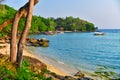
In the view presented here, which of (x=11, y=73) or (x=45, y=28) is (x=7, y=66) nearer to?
(x=11, y=73)

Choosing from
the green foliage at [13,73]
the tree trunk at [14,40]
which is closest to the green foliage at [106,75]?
the tree trunk at [14,40]

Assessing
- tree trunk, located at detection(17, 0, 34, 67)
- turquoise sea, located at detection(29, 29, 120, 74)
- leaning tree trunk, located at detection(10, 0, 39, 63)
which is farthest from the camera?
turquoise sea, located at detection(29, 29, 120, 74)

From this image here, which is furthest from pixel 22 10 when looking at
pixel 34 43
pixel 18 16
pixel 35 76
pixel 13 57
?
pixel 34 43

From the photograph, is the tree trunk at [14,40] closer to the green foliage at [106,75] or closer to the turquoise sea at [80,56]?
the green foliage at [106,75]

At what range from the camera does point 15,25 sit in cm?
1341

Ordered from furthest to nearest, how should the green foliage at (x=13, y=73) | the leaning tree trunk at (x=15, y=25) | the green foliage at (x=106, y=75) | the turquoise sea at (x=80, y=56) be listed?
the turquoise sea at (x=80, y=56)
the green foliage at (x=106, y=75)
the leaning tree trunk at (x=15, y=25)
the green foliage at (x=13, y=73)

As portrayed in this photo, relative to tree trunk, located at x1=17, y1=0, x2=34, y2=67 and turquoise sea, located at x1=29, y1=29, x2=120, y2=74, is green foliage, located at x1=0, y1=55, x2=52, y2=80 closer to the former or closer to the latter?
tree trunk, located at x1=17, y1=0, x2=34, y2=67

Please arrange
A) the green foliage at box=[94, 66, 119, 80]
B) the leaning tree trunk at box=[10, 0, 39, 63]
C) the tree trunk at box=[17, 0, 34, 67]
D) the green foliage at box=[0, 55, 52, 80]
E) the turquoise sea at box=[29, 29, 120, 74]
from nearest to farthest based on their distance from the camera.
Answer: the green foliage at box=[0, 55, 52, 80], the tree trunk at box=[17, 0, 34, 67], the leaning tree trunk at box=[10, 0, 39, 63], the green foliage at box=[94, 66, 119, 80], the turquoise sea at box=[29, 29, 120, 74]

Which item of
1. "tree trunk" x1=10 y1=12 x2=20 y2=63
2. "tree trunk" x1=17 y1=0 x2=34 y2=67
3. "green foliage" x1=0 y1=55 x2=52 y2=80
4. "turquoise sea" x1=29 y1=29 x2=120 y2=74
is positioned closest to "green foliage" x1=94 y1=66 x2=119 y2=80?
"turquoise sea" x1=29 y1=29 x2=120 y2=74

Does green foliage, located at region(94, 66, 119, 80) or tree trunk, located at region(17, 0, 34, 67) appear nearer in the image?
tree trunk, located at region(17, 0, 34, 67)

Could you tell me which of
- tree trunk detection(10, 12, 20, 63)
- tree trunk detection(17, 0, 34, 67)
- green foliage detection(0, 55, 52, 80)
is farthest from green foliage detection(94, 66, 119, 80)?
green foliage detection(0, 55, 52, 80)

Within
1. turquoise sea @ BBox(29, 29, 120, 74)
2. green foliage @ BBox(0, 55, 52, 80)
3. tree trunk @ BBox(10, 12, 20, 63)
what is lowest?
turquoise sea @ BBox(29, 29, 120, 74)

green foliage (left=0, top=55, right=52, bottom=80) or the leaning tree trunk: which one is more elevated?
the leaning tree trunk

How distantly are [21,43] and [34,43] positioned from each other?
4738cm
